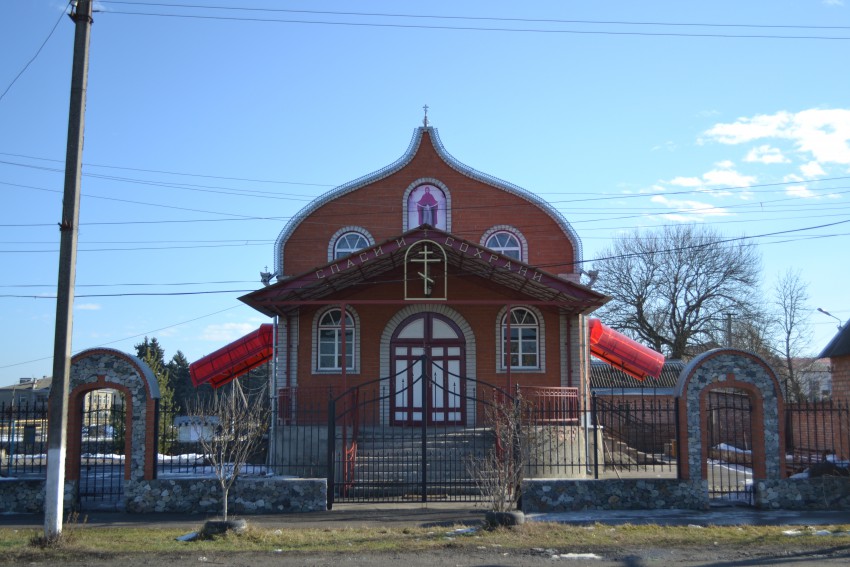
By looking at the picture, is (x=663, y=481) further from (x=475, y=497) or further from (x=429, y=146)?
(x=429, y=146)

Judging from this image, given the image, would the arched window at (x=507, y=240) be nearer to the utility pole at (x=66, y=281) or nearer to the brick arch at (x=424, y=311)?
the brick arch at (x=424, y=311)

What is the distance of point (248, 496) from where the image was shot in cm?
1340

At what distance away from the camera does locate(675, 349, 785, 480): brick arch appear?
13.6 meters

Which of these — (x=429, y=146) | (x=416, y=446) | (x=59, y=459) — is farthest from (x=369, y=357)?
(x=59, y=459)

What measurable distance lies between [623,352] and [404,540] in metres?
12.4

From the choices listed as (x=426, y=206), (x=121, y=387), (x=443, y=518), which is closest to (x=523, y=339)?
(x=426, y=206)

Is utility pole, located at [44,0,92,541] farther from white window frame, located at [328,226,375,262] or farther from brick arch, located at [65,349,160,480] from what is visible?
white window frame, located at [328,226,375,262]

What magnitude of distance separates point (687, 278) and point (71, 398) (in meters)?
31.7

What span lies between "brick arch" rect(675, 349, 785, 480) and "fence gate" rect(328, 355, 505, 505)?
323cm

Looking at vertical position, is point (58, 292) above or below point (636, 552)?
above

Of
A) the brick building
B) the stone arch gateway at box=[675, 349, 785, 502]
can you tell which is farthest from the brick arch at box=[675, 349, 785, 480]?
the brick building

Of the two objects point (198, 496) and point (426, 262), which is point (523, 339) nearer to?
point (426, 262)

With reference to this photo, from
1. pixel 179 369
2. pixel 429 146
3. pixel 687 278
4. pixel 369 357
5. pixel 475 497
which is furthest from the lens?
pixel 179 369

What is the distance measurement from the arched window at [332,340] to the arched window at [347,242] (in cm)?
180
